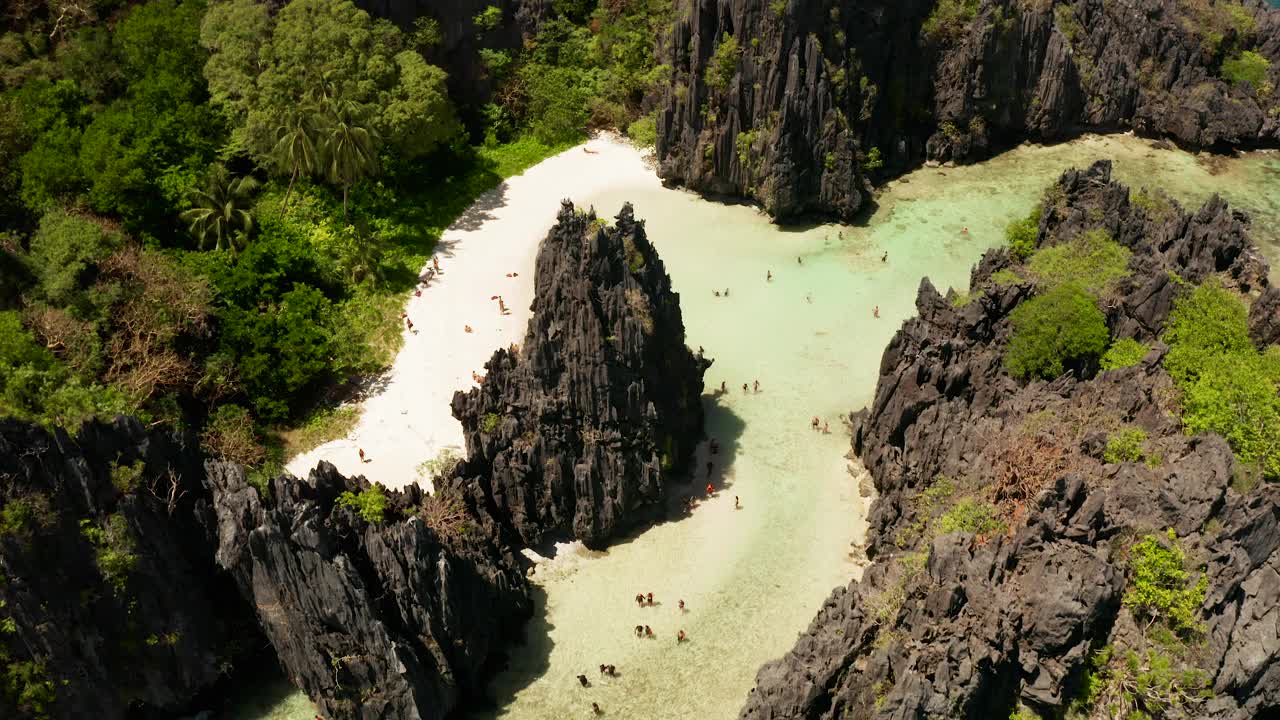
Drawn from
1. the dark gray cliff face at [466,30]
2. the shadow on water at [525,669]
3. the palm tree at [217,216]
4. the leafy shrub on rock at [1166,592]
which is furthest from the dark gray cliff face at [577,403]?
the dark gray cliff face at [466,30]

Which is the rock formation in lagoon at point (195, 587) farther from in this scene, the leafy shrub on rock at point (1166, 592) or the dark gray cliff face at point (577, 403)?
the leafy shrub on rock at point (1166, 592)

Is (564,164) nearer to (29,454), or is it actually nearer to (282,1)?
(282,1)

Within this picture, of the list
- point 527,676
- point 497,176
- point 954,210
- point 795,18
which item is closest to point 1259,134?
point 954,210

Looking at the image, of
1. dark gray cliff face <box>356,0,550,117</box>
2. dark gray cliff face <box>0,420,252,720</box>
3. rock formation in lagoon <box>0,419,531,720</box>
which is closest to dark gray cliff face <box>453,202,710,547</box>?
rock formation in lagoon <box>0,419,531,720</box>

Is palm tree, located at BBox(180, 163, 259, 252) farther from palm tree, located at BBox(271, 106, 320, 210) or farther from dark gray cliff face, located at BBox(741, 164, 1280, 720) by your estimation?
dark gray cliff face, located at BBox(741, 164, 1280, 720)

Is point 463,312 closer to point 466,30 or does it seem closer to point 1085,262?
point 466,30

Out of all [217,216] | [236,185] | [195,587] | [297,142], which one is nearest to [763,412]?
[195,587]

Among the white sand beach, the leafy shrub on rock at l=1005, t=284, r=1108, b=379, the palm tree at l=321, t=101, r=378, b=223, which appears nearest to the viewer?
the leafy shrub on rock at l=1005, t=284, r=1108, b=379
